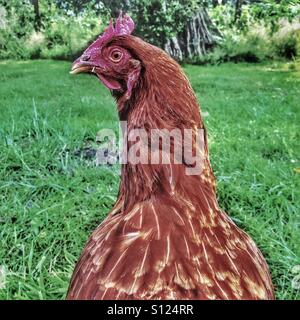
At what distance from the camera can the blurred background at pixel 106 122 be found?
1.63 metres

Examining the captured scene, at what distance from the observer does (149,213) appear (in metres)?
1.32

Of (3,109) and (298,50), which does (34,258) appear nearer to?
(3,109)

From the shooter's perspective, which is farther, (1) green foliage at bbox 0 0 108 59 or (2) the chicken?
(1) green foliage at bbox 0 0 108 59

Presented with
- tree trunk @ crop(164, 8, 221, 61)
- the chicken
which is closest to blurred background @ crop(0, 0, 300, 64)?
tree trunk @ crop(164, 8, 221, 61)

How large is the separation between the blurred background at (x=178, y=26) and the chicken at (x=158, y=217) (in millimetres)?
320

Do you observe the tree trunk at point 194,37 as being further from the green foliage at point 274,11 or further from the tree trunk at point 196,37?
the green foliage at point 274,11

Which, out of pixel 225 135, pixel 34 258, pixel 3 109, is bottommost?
pixel 34 258

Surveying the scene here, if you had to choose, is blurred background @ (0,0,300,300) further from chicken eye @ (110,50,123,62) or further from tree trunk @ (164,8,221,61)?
chicken eye @ (110,50,123,62)

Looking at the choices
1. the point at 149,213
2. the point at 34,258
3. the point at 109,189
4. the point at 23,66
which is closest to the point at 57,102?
the point at 23,66

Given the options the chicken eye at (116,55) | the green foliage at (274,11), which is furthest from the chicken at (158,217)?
the green foliage at (274,11)

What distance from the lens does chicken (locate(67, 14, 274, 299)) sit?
1.26 metres
